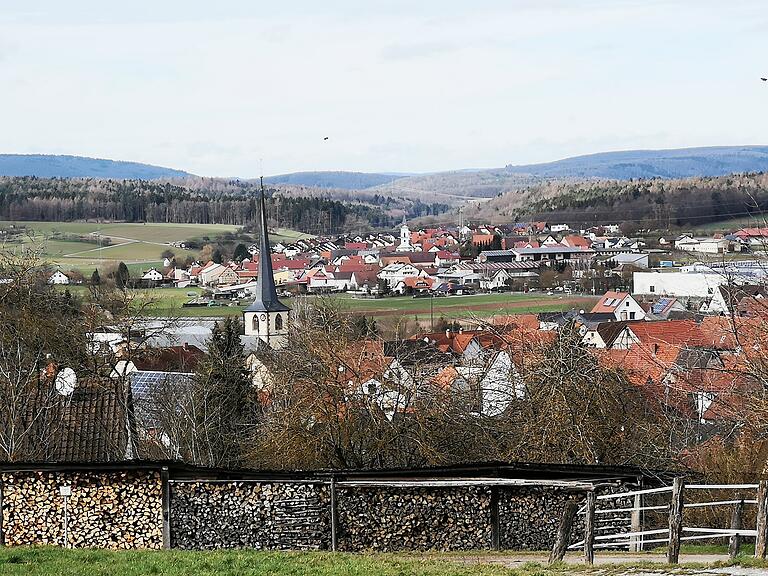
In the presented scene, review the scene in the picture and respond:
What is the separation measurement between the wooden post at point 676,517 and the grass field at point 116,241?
9454 cm

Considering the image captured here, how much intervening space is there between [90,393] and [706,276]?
55.5 metres

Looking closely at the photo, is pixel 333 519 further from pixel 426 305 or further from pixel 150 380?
pixel 426 305

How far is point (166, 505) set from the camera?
16.4m

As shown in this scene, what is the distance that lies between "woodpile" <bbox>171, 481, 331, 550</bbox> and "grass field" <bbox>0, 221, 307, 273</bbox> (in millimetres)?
88237

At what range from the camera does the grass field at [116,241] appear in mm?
115137

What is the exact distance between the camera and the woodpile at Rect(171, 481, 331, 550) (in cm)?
1659

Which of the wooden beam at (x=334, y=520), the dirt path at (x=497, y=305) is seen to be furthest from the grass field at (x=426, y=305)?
the wooden beam at (x=334, y=520)

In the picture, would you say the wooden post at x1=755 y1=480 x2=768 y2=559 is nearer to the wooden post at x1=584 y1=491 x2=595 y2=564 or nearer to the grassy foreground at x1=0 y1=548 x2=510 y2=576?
the wooden post at x1=584 y1=491 x2=595 y2=564

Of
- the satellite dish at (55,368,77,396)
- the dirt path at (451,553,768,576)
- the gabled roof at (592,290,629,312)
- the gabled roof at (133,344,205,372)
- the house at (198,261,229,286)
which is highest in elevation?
the satellite dish at (55,368,77,396)

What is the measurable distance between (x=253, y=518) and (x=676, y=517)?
699cm

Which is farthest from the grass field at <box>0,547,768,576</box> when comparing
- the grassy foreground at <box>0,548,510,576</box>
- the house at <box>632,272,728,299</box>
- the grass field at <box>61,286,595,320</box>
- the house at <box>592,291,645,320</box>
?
the house at <box>632,272,728,299</box>

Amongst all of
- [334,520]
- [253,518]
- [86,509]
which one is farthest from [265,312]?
[334,520]

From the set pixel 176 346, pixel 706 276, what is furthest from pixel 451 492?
pixel 706 276

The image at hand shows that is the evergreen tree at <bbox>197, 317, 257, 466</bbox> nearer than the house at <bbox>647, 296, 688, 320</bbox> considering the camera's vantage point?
Yes
